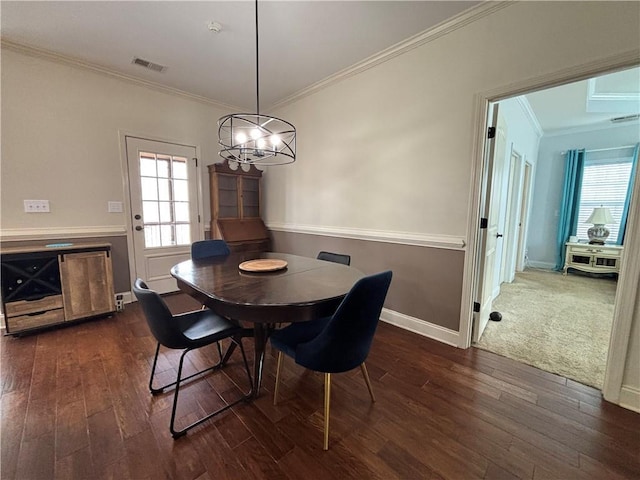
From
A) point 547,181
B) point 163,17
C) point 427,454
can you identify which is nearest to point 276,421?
point 427,454

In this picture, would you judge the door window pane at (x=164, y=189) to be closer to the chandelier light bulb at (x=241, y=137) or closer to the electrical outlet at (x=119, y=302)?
the electrical outlet at (x=119, y=302)

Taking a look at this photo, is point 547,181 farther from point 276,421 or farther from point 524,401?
point 276,421

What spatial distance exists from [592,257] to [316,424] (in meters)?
5.87

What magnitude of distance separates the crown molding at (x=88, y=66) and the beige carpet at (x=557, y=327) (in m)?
4.63

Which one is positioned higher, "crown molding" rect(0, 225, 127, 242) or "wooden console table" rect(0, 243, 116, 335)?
"crown molding" rect(0, 225, 127, 242)

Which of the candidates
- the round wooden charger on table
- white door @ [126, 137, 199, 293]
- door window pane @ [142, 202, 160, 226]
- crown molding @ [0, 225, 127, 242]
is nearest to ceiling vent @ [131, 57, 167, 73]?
white door @ [126, 137, 199, 293]

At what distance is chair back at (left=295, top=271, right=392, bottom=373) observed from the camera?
126 centimetres

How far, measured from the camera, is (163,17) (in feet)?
7.13

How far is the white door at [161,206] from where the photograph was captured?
3.38m

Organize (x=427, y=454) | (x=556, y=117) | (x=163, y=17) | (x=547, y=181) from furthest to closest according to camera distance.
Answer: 1. (x=547, y=181)
2. (x=556, y=117)
3. (x=163, y=17)
4. (x=427, y=454)

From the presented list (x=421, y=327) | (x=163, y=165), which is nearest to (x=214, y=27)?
(x=163, y=165)

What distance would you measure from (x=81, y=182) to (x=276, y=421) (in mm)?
3353

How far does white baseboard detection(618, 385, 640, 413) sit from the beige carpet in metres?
0.17

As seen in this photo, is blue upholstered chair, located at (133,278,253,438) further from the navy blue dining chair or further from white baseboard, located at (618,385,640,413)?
white baseboard, located at (618,385,640,413)
